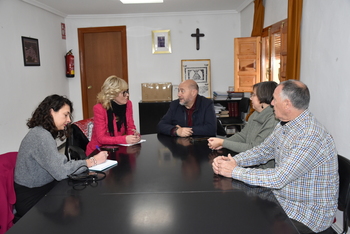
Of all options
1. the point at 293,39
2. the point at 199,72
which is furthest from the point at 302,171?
the point at 199,72

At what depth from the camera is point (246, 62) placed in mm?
5184

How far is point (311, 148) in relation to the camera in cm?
154

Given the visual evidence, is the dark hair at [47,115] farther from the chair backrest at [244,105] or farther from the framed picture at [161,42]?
the framed picture at [161,42]

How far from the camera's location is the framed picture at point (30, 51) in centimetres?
486

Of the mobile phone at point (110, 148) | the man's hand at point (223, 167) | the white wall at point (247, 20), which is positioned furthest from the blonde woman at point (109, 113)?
the white wall at point (247, 20)

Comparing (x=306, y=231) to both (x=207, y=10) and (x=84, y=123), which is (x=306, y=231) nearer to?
(x=84, y=123)

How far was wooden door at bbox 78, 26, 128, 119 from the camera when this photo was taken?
6.52m

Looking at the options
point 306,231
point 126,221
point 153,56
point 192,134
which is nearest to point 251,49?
point 153,56

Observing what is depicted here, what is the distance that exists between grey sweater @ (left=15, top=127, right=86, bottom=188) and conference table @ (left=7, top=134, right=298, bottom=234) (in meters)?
0.11

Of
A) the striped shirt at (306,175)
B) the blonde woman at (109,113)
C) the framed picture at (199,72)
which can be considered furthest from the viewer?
the framed picture at (199,72)

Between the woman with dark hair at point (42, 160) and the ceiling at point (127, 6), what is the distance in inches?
145

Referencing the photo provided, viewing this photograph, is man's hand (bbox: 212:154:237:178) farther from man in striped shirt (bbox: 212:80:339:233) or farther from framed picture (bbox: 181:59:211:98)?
framed picture (bbox: 181:59:211:98)

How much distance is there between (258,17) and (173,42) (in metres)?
2.12

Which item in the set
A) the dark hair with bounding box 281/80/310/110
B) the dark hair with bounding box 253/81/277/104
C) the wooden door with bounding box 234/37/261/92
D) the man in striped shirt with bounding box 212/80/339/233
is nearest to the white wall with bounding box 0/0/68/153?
the wooden door with bounding box 234/37/261/92
